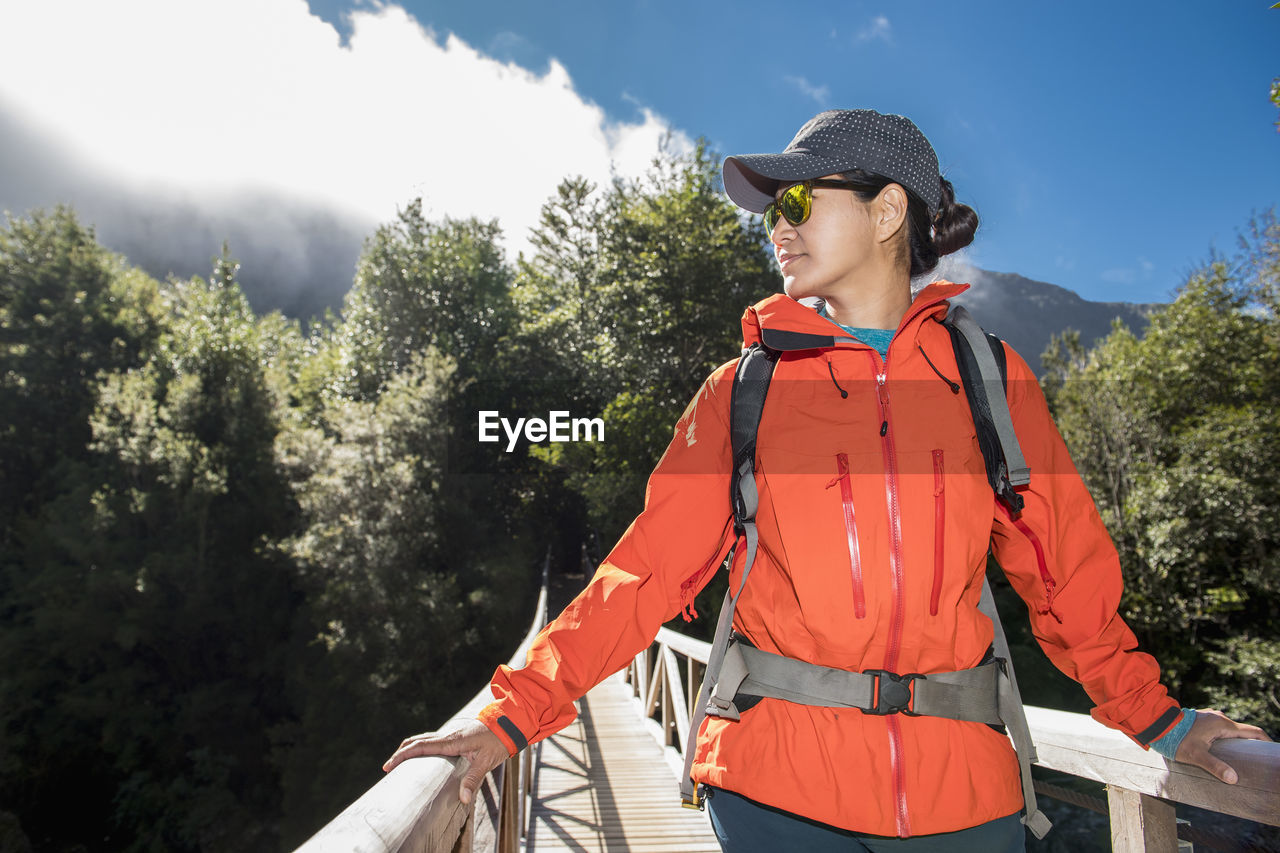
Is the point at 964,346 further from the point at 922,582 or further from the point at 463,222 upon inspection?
the point at 463,222

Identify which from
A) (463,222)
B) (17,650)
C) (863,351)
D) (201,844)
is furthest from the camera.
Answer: (463,222)

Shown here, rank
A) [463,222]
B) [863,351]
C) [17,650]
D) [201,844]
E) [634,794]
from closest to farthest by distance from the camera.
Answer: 1. [863,351]
2. [634,794]
3. [201,844]
4. [17,650]
5. [463,222]

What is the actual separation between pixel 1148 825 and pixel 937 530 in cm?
74

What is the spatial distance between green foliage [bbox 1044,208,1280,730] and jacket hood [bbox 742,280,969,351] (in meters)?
15.8

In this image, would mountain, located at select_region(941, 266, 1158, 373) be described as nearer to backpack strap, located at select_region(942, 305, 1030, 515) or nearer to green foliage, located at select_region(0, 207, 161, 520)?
green foliage, located at select_region(0, 207, 161, 520)

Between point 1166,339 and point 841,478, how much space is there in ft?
86.2

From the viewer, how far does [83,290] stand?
30312 millimetres

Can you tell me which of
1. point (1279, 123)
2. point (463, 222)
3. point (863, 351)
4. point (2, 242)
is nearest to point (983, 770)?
point (863, 351)

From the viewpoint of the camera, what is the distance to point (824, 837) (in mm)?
998

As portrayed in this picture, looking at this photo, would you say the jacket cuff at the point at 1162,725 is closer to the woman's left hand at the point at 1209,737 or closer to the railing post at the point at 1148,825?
the woman's left hand at the point at 1209,737

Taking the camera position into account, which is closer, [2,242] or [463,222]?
[2,242]

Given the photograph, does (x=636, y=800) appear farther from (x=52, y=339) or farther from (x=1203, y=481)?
(x=52, y=339)

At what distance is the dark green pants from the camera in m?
0.99

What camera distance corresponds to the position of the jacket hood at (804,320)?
117cm
